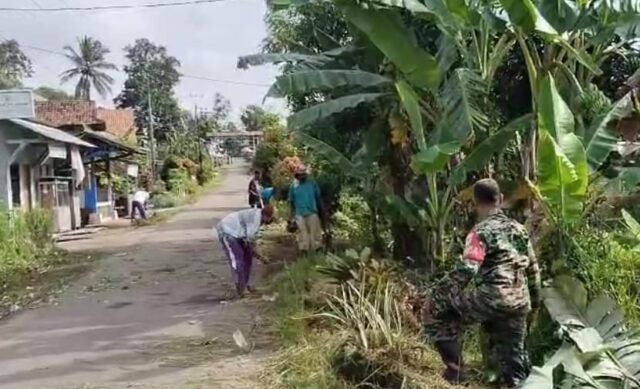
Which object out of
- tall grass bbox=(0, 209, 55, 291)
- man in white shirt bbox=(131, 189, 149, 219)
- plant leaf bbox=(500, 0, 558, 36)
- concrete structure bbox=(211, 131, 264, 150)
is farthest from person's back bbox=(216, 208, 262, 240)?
concrete structure bbox=(211, 131, 264, 150)

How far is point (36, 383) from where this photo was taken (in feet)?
22.5

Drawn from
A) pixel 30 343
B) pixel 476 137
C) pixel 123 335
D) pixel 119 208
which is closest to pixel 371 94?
pixel 476 137

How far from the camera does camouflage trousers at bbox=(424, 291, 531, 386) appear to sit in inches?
222

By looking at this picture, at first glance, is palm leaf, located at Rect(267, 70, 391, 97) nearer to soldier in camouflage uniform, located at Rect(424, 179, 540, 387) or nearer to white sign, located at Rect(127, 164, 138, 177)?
Answer: soldier in camouflage uniform, located at Rect(424, 179, 540, 387)

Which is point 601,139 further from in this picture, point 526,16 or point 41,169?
point 41,169

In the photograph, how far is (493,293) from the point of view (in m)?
5.51

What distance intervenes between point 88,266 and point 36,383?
921 centimetres

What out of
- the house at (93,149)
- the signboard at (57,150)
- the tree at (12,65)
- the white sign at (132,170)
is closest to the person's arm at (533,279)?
the signboard at (57,150)

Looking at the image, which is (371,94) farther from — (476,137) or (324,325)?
(324,325)

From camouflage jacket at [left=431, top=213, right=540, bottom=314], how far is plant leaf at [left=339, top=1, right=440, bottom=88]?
2.31 m

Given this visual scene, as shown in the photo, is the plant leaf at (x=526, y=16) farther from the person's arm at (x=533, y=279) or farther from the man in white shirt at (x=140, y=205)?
the man in white shirt at (x=140, y=205)

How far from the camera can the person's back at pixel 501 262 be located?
549 cm

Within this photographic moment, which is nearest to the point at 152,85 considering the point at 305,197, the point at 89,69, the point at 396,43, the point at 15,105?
the point at 89,69

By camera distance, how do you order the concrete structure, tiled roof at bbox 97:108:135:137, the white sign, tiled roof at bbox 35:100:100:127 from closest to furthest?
tiled roof at bbox 35:100:100:127
the white sign
tiled roof at bbox 97:108:135:137
the concrete structure
